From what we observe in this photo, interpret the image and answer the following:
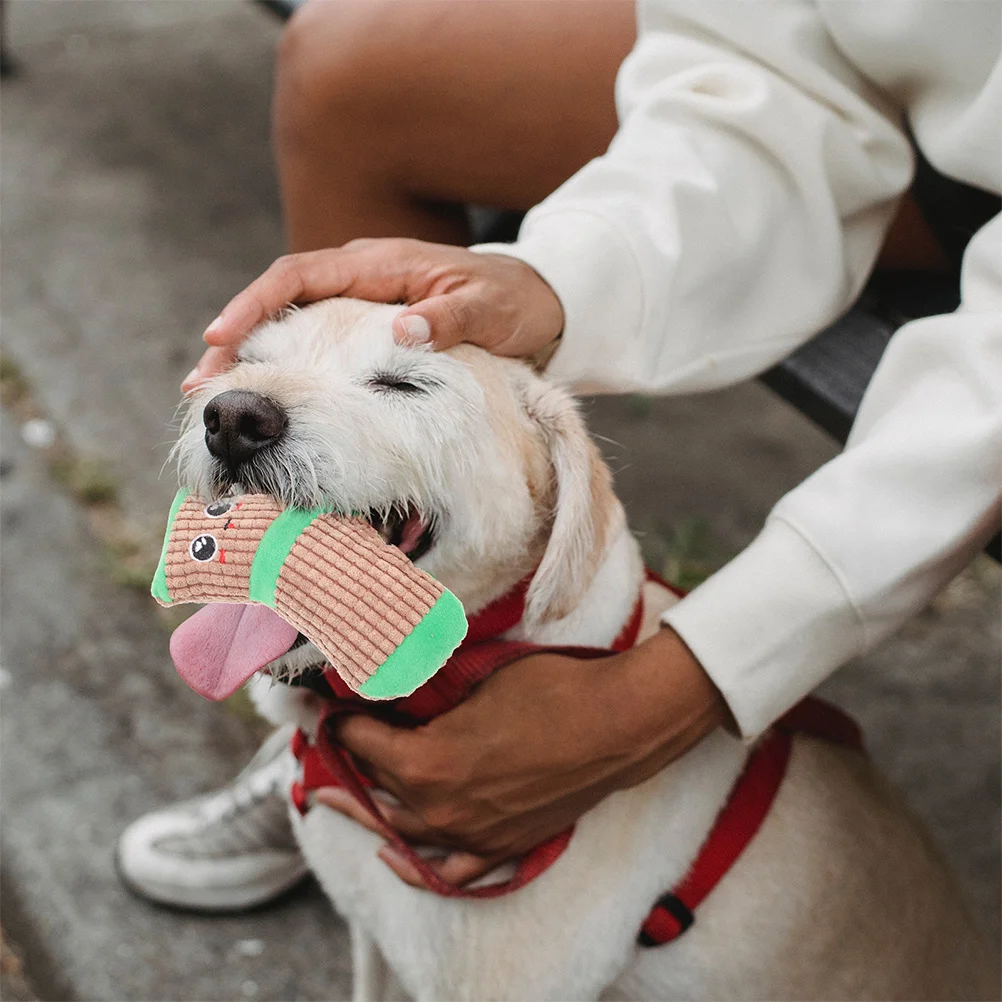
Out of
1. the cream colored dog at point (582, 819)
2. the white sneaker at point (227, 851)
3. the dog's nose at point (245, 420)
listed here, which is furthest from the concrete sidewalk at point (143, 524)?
the dog's nose at point (245, 420)

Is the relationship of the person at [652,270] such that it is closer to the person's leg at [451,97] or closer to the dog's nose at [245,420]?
the person's leg at [451,97]

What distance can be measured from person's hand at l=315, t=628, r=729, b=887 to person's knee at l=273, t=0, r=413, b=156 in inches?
41.3

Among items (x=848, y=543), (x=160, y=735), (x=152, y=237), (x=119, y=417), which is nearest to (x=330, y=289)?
(x=848, y=543)

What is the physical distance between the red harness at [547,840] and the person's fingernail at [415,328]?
33 centimetres

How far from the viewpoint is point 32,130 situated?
388 centimetres

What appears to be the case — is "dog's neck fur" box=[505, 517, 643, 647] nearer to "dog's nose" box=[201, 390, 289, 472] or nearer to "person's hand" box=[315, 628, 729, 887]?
"person's hand" box=[315, 628, 729, 887]

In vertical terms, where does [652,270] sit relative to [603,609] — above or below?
above

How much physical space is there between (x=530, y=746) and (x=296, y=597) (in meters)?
0.38

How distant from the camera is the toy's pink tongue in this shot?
112 cm

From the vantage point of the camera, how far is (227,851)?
6.46 feet

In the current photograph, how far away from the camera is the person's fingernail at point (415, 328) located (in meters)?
1.23

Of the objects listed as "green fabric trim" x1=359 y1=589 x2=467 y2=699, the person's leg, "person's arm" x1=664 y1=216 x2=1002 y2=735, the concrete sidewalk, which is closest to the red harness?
"person's arm" x1=664 y1=216 x2=1002 y2=735

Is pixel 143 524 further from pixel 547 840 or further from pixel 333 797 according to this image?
pixel 547 840

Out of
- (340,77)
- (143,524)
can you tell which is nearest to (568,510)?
(340,77)
